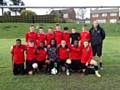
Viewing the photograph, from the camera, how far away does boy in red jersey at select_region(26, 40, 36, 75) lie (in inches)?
519

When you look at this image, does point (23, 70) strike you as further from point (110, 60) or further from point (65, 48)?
point (110, 60)

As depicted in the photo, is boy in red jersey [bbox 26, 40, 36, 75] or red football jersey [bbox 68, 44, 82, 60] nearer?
boy in red jersey [bbox 26, 40, 36, 75]

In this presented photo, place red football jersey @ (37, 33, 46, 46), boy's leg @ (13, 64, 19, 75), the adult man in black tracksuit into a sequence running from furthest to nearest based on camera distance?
red football jersey @ (37, 33, 46, 46) → the adult man in black tracksuit → boy's leg @ (13, 64, 19, 75)

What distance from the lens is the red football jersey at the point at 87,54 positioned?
13.1 m

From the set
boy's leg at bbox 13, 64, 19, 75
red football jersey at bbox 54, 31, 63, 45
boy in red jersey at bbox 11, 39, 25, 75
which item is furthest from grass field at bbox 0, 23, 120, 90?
red football jersey at bbox 54, 31, 63, 45

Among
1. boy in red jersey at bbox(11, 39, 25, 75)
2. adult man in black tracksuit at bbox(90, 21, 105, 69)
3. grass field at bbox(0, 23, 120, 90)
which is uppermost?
adult man in black tracksuit at bbox(90, 21, 105, 69)

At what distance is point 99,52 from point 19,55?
275 cm

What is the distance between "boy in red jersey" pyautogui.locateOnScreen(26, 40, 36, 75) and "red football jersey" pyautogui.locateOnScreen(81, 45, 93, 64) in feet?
5.09

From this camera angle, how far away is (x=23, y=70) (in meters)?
13.2

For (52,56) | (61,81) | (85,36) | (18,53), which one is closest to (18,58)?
(18,53)

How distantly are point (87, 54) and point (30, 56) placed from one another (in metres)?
1.81

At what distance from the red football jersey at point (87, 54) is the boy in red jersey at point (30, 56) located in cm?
155

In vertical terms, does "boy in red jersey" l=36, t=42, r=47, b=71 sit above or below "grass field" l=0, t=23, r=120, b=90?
above

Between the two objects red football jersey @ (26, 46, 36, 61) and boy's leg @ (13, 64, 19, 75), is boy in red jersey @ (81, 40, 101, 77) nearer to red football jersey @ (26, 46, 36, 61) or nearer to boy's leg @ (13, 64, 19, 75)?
red football jersey @ (26, 46, 36, 61)
